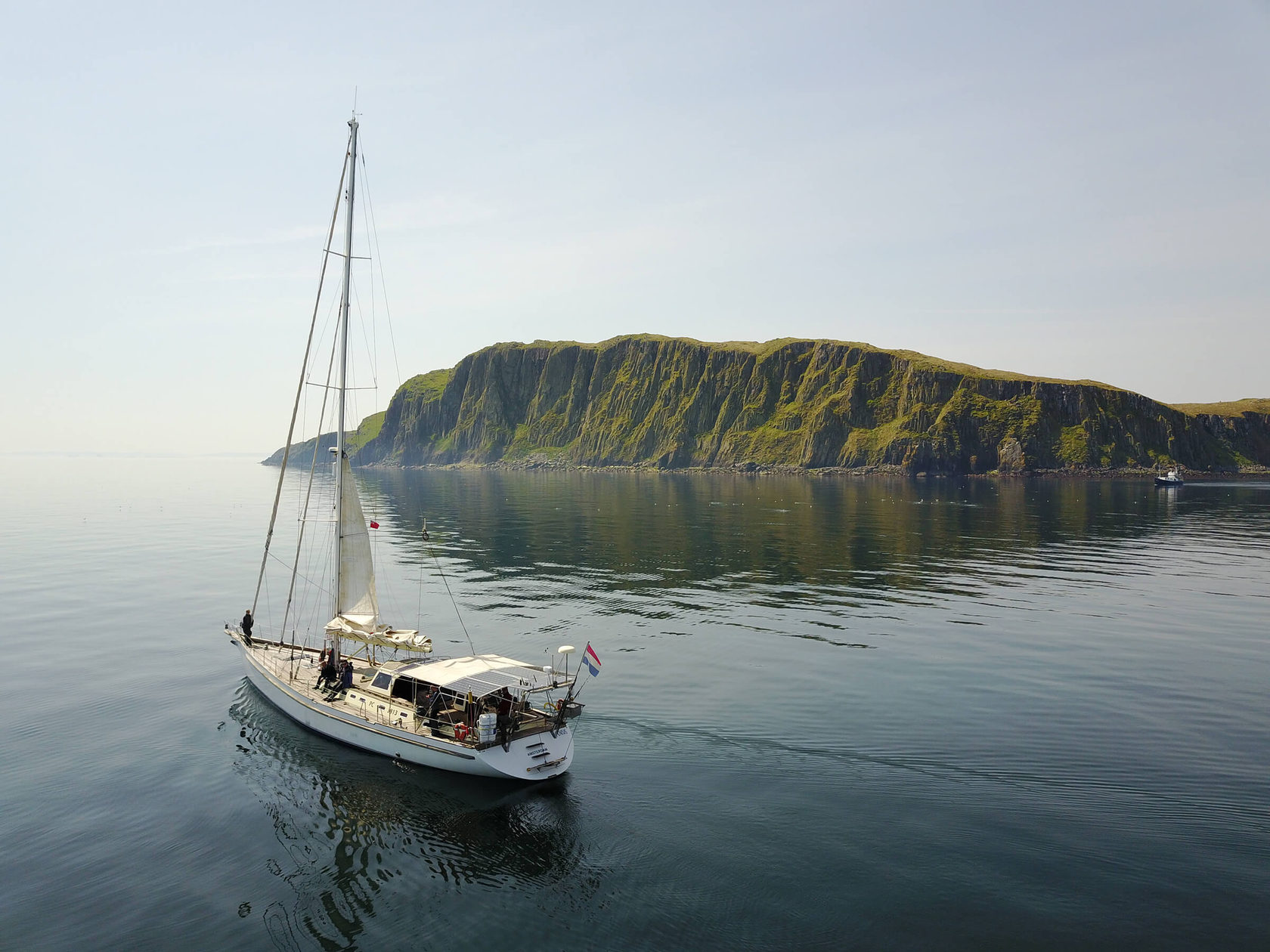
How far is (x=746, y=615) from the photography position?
173 feet

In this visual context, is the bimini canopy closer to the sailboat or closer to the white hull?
the sailboat

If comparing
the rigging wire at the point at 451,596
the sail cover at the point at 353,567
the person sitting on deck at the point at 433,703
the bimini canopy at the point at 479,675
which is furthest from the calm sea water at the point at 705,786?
the sail cover at the point at 353,567

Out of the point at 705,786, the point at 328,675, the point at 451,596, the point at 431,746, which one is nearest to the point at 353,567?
the point at 328,675

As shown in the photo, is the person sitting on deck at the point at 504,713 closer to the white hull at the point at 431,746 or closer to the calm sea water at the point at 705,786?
the white hull at the point at 431,746

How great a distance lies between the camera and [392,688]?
31.5m

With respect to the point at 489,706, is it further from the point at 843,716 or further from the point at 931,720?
the point at 931,720

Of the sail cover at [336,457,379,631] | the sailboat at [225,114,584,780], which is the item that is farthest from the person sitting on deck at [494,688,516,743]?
the sail cover at [336,457,379,631]

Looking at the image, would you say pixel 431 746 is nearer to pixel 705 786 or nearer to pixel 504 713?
pixel 504 713

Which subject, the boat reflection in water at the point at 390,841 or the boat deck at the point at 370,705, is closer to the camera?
the boat reflection in water at the point at 390,841

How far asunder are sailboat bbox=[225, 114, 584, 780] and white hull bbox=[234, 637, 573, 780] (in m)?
0.04

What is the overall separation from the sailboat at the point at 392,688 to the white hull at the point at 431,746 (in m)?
0.04

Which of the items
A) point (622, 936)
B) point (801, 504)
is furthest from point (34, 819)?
point (801, 504)

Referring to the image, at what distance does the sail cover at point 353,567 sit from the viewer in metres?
35.8

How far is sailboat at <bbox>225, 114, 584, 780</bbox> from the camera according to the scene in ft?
88.5
